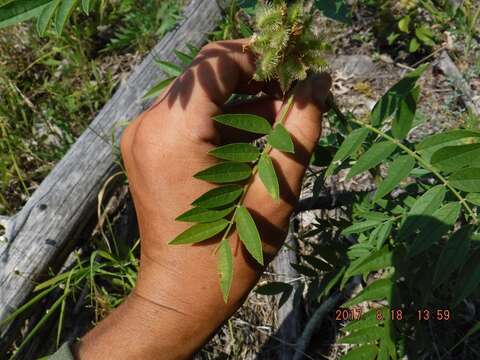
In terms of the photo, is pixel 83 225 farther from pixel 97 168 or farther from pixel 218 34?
pixel 218 34

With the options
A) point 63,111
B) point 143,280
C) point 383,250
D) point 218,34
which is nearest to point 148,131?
point 143,280

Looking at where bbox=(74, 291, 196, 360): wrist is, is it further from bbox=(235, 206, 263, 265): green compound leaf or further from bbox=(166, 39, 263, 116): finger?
bbox=(166, 39, 263, 116): finger

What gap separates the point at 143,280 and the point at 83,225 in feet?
4.98

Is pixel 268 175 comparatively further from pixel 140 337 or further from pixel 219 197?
pixel 140 337

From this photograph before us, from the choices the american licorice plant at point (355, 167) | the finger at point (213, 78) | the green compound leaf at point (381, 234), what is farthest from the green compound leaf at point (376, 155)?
the finger at point (213, 78)

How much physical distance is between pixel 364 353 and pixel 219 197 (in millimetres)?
840

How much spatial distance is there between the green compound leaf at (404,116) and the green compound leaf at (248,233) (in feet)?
1.67

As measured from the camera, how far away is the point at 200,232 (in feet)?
4.86

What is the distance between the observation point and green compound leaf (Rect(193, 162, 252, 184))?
142 centimetres

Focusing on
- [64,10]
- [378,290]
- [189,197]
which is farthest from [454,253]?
[64,10]

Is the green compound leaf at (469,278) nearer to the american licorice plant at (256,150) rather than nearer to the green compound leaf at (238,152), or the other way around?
the american licorice plant at (256,150)

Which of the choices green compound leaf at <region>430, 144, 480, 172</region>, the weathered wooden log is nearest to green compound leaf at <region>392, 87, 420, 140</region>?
green compound leaf at <region>430, 144, 480, 172</region>
